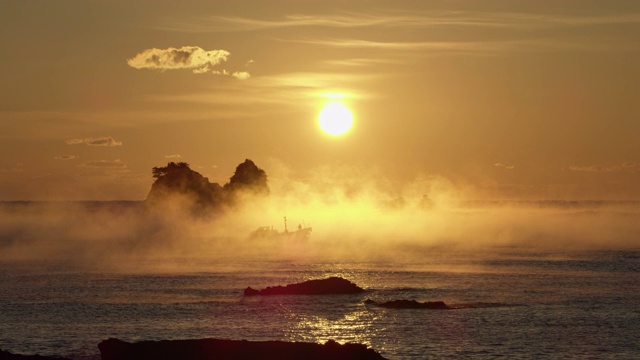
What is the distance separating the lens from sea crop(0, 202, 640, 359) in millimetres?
69625

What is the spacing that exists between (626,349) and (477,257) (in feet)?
375

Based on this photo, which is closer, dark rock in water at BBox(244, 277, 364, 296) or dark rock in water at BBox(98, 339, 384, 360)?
dark rock in water at BBox(98, 339, 384, 360)

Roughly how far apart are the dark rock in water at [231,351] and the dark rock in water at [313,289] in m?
45.5

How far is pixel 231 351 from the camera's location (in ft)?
176

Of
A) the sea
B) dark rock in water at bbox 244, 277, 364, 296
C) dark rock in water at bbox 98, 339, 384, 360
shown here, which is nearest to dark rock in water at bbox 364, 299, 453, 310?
the sea

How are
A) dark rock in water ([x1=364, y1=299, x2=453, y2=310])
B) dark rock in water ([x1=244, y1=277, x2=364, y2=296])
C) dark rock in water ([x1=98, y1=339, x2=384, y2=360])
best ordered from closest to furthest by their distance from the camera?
1. dark rock in water ([x1=98, y1=339, x2=384, y2=360])
2. dark rock in water ([x1=364, y1=299, x2=453, y2=310])
3. dark rock in water ([x1=244, y1=277, x2=364, y2=296])

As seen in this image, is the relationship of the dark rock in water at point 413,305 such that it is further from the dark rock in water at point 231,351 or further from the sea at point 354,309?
the dark rock in water at point 231,351

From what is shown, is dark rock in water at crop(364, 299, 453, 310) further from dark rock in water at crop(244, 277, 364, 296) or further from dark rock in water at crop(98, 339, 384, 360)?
dark rock in water at crop(98, 339, 384, 360)

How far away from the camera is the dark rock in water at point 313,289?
100375mm

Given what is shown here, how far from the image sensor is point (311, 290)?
101375 mm

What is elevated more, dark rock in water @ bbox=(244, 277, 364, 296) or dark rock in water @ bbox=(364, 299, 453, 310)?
dark rock in water @ bbox=(244, 277, 364, 296)

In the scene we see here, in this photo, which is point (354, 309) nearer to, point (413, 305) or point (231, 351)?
point (413, 305)

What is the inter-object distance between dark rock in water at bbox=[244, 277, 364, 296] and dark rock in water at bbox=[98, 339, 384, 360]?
45.5 m

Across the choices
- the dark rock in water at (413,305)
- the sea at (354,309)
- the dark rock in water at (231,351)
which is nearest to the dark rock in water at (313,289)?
the sea at (354,309)
